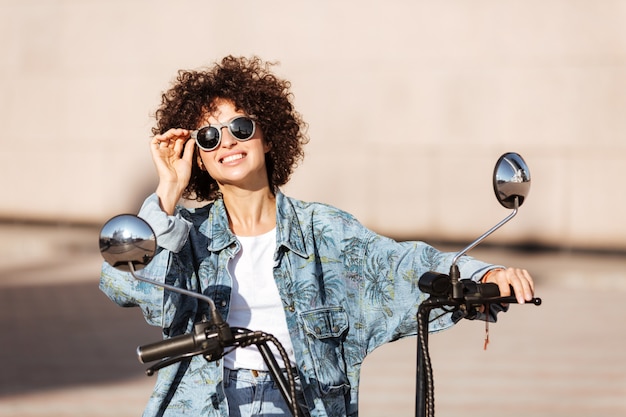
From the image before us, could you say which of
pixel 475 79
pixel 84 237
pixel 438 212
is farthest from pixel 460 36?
pixel 84 237

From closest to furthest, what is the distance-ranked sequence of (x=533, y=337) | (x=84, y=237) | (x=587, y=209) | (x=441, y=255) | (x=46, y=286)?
(x=441, y=255) → (x=533, y=337) → (x=46, y=286) → (x=587, y=209) → (x=84, y=237)

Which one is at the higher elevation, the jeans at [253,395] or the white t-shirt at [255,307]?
the white t-shirt at [255,307]

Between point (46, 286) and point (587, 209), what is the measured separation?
5.99 meters

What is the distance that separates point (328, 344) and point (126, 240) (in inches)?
36.9

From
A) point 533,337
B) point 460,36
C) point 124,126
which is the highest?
point 460,36

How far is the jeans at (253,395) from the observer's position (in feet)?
10.7

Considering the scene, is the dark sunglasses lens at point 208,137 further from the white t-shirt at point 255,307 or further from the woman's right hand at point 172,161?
the white t-shirt at point 255,307

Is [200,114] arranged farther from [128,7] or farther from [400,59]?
[128,7]

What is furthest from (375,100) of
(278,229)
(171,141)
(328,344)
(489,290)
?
(489,290)

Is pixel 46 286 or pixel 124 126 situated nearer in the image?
pixel 46 286

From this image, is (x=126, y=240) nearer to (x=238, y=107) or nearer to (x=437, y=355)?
(x=238, y=107)

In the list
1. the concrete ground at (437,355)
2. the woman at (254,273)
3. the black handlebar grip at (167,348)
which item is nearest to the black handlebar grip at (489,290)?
the woman at (254,273)

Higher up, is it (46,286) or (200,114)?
(200,114)

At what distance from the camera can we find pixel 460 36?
13258 mm
